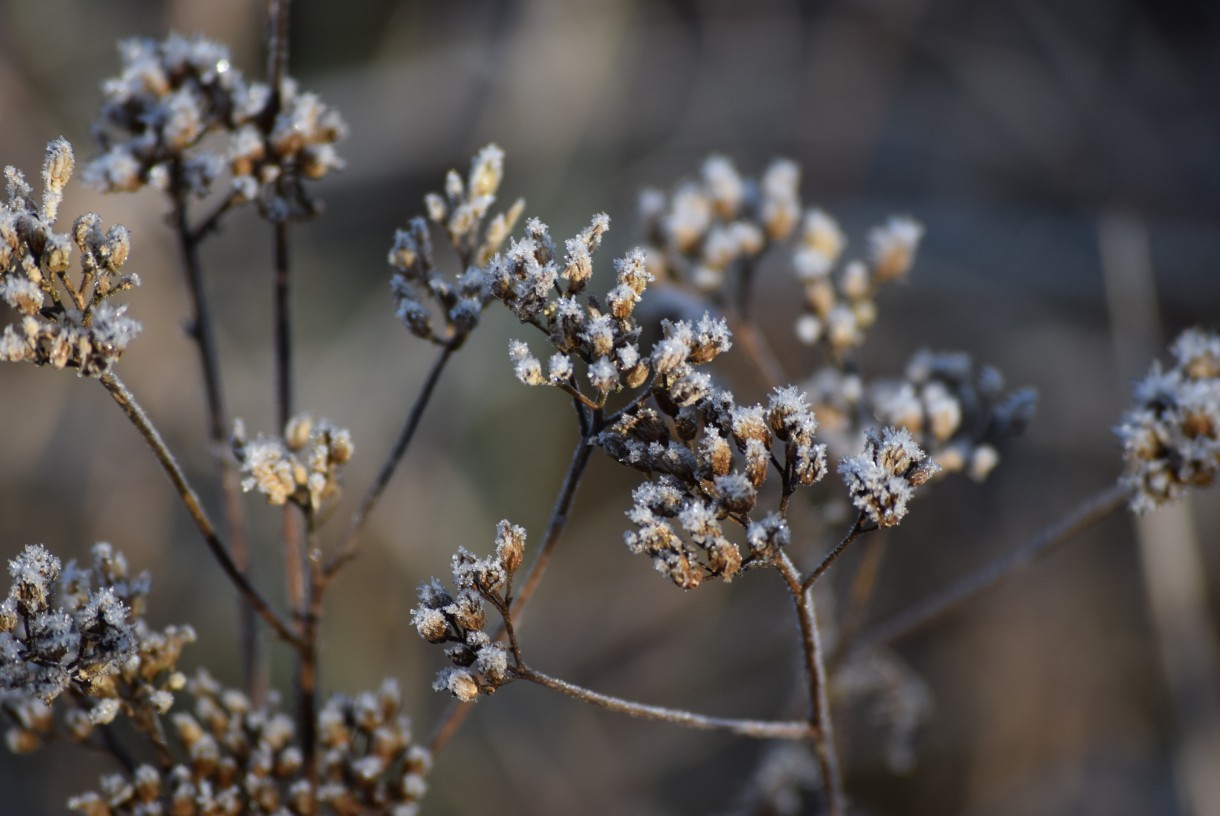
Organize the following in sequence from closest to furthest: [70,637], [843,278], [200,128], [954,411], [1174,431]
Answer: [70,637] < [200,128] < [1174,431] < [954,411] < [843,278]

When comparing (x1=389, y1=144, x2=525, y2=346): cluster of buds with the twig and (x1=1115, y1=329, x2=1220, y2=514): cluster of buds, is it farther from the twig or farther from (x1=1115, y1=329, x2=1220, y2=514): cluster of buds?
(x1=1115, y1=329, x2=1220, y2=514): cluster of buds

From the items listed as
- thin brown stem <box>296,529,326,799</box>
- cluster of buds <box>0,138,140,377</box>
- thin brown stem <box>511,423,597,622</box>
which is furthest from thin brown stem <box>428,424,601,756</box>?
cluster of buds <box>0,138,140,377</box>

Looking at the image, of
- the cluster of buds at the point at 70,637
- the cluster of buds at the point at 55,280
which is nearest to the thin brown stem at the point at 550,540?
the cluster of buds at the point at 70,637

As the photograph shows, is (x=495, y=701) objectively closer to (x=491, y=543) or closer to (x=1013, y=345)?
(x=491, y=543)

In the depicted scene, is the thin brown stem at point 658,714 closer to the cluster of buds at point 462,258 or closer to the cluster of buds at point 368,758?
the cluster of buds at point 368,758

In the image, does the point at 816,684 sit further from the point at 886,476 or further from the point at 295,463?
the point at 295,463

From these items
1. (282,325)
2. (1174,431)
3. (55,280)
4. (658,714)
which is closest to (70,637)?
(55,280)

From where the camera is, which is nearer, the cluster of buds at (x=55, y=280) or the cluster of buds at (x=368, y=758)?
the cluster of buds at (x=55, y=280)
